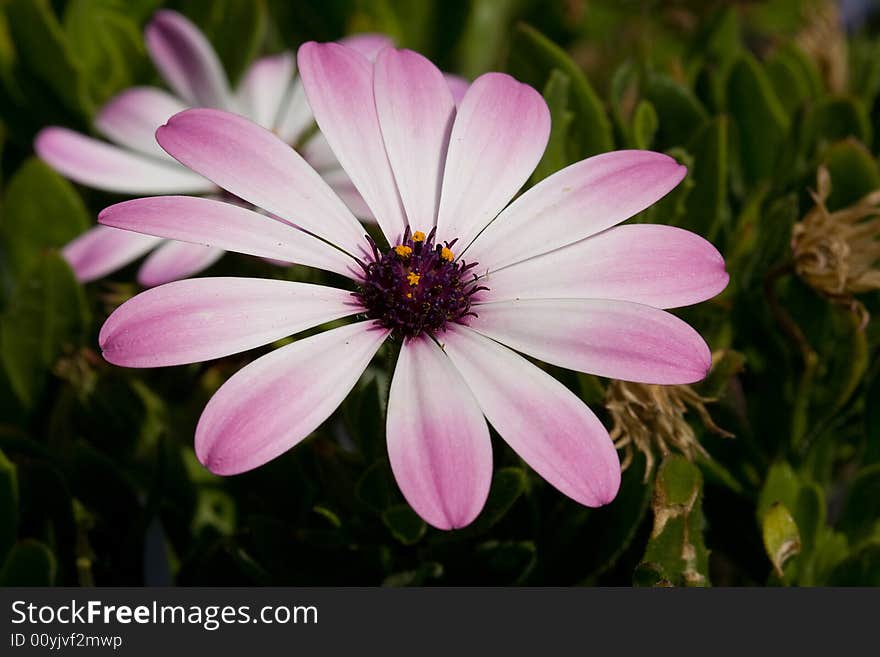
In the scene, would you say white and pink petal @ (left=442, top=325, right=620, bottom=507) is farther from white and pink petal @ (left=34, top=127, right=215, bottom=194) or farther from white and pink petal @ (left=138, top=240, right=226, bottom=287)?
white and pink petal @ (left=34, top=127, right=215, bottom=194)

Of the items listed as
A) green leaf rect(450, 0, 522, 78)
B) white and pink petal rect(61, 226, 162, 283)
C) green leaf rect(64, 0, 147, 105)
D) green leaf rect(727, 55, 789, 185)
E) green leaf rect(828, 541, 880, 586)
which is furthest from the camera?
green leaf rect(450, 0, 522, 78)

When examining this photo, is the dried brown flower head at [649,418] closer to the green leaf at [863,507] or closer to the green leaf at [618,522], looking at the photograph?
the green leaf at [618,522]

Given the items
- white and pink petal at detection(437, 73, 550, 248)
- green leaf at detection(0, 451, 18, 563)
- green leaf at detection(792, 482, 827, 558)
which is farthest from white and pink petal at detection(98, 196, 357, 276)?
green leaf at detection(792, 482, 827, 558)

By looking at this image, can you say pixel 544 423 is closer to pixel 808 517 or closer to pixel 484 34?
pixel 808 517

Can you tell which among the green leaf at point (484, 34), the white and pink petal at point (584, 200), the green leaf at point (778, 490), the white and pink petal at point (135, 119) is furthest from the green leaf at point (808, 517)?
the green leaf at point (484, 34)

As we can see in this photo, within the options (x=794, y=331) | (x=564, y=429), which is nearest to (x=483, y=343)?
(x=564, y=429)

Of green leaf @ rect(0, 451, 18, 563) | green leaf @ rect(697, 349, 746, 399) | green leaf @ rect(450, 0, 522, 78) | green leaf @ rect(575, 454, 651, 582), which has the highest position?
green leaf @ rect(450, 0, 522, 78)

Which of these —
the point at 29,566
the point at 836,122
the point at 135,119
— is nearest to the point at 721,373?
the point at 836,122
